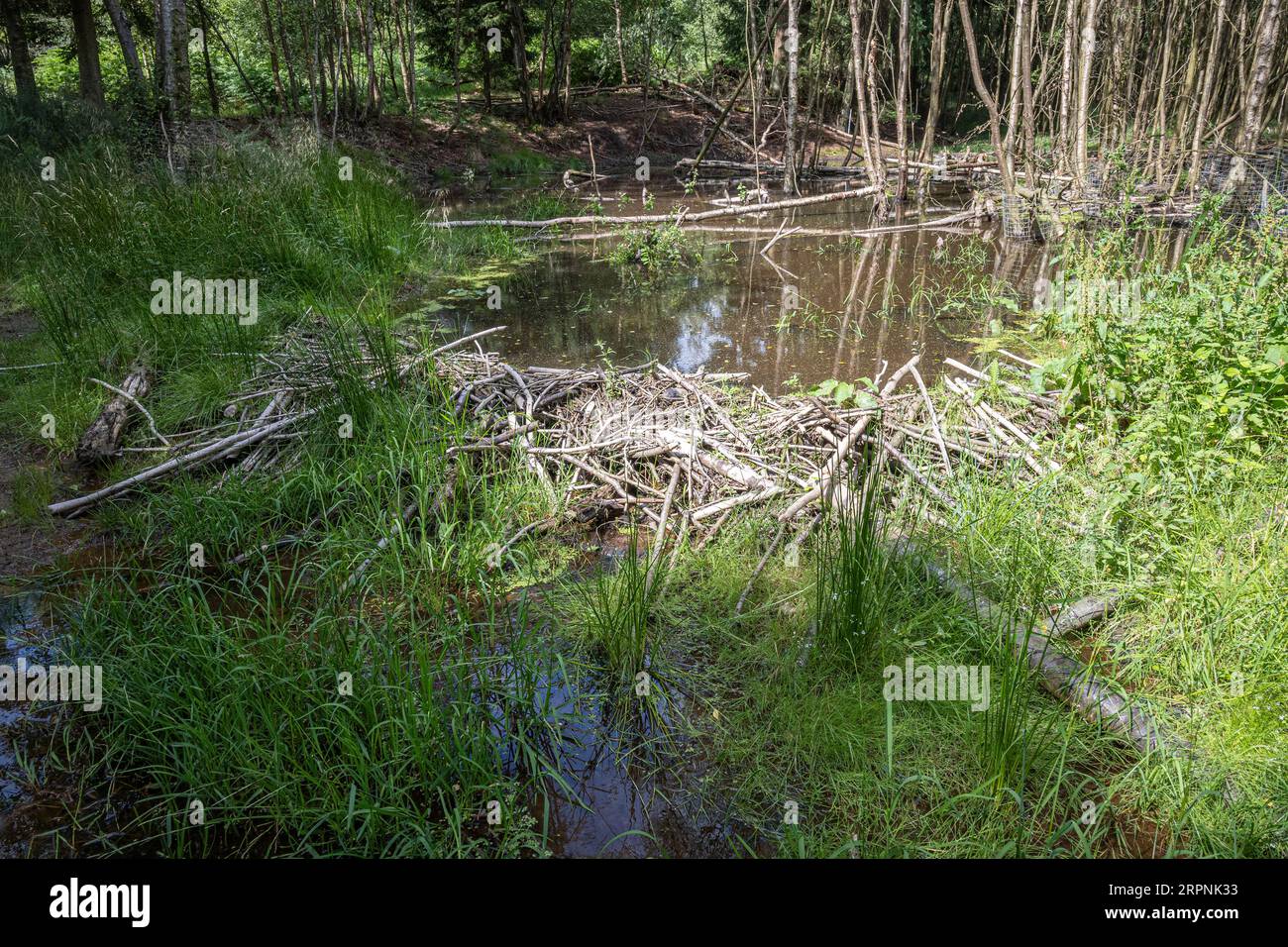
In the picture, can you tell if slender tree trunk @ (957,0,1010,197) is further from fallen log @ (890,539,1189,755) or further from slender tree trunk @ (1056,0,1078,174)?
fallen log @ (890,539,1189,755)

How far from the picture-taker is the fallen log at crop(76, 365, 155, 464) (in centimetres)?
482

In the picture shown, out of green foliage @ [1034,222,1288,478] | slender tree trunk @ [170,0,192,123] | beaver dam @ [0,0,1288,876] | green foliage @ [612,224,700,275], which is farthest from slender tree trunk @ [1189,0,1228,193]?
slender tree trunk @ [170,0,192,123]

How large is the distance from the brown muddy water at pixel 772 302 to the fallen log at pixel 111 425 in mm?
2424

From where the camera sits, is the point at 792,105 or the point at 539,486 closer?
the point at 539,486

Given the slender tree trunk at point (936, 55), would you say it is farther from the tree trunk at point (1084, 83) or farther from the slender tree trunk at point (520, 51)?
the slender tree trunk at point (520, 51)

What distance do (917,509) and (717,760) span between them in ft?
5.24

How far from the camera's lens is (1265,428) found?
12.4ft

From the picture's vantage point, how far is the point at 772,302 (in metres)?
8.81

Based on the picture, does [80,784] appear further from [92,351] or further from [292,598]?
[92,351]

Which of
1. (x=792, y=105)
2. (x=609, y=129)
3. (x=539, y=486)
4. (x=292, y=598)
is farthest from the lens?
(x=609, y=129)

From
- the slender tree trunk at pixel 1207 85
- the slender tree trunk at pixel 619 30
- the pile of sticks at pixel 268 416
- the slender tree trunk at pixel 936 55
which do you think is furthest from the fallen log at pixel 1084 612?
the slender tree trunk at pixel 619 30

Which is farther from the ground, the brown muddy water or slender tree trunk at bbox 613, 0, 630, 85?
slender tree trunk at bbox 613, 0, 630, 85

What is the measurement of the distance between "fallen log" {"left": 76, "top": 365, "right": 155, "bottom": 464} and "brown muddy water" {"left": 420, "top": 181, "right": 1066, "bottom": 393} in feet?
7.95
